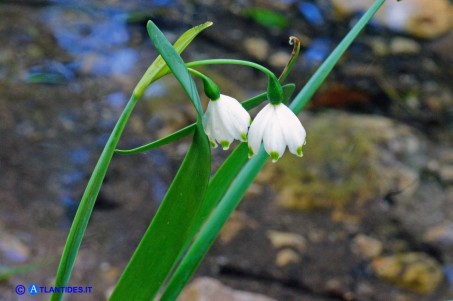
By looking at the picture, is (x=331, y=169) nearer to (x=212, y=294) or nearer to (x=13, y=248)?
(x=212, y=294)

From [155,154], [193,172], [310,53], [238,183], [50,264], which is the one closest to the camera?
[193,172]

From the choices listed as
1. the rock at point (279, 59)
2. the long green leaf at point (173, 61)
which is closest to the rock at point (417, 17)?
the rock at point (279, 59)

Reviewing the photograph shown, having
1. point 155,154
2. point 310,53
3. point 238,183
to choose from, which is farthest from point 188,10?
point 238,183

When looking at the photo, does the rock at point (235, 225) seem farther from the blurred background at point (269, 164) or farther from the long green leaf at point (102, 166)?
the long green leaf at point (102, 166)

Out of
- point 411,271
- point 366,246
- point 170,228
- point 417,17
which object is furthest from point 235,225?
point 417,17

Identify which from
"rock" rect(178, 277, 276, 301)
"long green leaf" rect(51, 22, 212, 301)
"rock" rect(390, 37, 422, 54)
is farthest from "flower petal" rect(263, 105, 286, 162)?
"rock" rect(390, 37, 422, 54)

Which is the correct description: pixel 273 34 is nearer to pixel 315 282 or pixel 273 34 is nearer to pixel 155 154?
pixel 155 154

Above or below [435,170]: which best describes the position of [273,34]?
above
